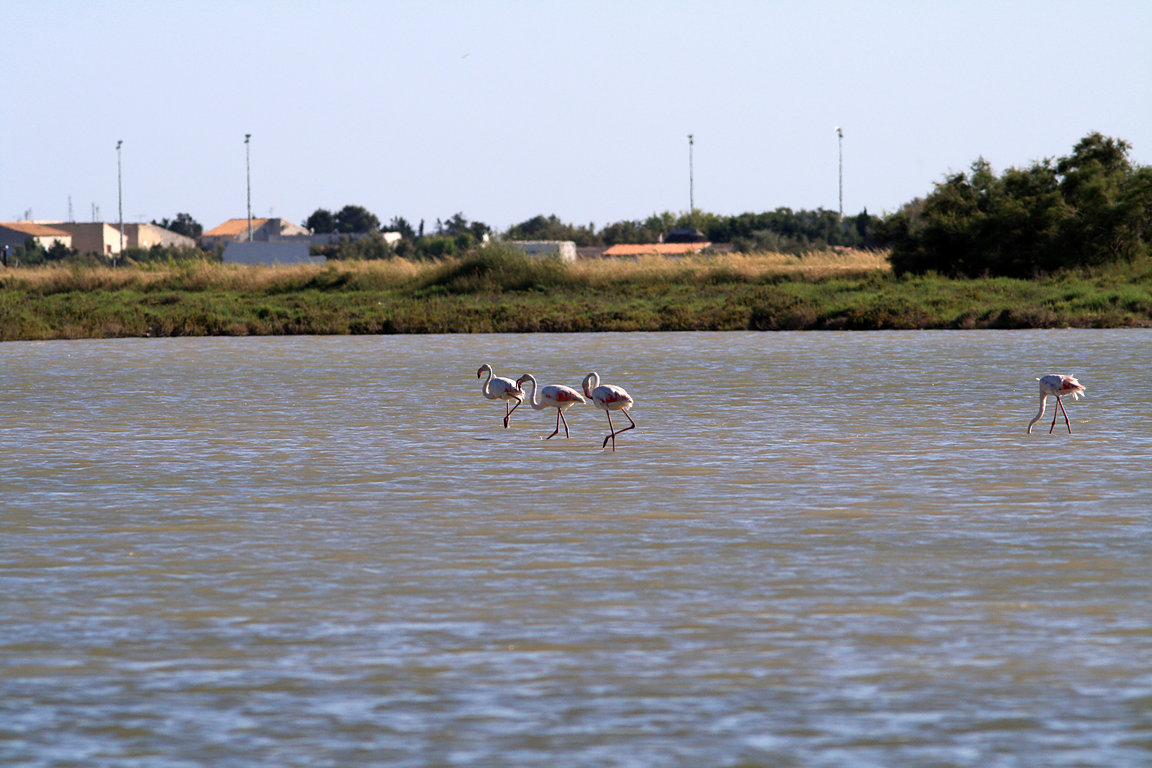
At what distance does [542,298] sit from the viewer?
41.8 m

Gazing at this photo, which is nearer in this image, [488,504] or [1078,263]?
[488,504]

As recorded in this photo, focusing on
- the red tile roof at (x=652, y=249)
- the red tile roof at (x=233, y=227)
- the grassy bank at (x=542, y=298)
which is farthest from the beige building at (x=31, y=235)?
the grassy bank at (x=542, y=298)

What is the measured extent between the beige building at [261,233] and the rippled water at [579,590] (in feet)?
340

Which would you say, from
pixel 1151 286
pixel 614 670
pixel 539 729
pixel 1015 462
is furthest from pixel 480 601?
pixel 1151 286

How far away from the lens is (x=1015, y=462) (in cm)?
1203

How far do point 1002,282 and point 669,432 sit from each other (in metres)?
29.6

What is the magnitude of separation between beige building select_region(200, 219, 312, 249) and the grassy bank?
223 feet

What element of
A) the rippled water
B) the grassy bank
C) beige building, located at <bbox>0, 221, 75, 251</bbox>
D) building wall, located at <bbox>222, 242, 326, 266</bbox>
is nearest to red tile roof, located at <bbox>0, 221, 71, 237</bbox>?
beige building, located at <bbox>0, 221, 75, 251</bbox>

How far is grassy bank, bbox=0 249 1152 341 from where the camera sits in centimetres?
3625

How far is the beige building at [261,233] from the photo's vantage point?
11950 centimetres

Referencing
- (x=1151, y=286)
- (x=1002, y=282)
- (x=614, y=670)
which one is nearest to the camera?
(x=614, y=670)

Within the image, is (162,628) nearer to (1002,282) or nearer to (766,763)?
(766,763)

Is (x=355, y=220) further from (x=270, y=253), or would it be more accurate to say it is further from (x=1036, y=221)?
(x=1036, y=221)

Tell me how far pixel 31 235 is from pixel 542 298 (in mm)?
78368
